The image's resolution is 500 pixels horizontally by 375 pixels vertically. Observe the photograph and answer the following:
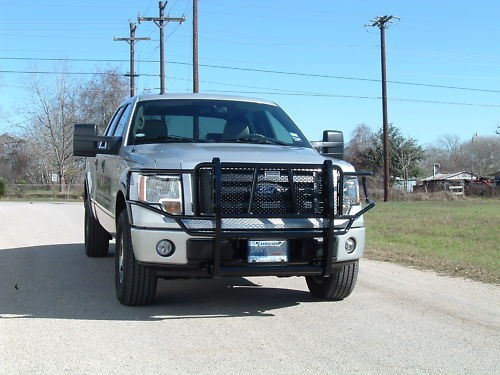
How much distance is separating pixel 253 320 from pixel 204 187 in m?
1.37

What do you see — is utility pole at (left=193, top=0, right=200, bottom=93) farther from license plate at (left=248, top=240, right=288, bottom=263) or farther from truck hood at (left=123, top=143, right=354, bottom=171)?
license plate at (left=248, top=240, right=288, bottom=263)

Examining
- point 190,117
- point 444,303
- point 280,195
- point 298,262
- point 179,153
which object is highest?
point 190,117

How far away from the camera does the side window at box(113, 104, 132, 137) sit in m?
7.29

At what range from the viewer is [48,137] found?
61.2 metres

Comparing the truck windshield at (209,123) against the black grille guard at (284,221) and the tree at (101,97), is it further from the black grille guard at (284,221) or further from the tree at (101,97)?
the tree at (101,97)

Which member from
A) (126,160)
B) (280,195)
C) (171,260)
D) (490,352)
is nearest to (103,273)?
(126,160)

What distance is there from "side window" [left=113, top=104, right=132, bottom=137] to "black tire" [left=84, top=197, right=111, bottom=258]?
1877 mm

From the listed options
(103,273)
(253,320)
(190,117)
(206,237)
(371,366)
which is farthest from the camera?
(103,273)

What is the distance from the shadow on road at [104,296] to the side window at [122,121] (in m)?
1.89

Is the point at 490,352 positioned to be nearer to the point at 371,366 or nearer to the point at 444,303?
the point at 371,366

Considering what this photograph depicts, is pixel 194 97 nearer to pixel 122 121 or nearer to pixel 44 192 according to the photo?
pixel 122 121

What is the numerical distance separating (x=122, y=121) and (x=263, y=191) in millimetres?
2934

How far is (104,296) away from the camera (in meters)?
6.61

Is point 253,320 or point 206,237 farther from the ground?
point 206,237
